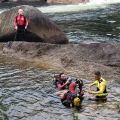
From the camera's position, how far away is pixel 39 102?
1292 centimetres

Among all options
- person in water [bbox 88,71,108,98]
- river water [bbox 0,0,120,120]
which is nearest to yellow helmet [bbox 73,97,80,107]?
river water [bbox 0,0,120,120]

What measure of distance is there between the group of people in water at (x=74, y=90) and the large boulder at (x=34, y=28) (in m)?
6.68

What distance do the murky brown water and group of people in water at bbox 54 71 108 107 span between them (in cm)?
22

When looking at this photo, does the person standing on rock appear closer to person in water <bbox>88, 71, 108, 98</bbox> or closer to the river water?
the river water

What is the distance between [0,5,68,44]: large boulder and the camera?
2072cm

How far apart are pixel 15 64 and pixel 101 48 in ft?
13.8

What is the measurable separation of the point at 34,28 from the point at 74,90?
28.1 feet

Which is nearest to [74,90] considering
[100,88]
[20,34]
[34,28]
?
[100,88]

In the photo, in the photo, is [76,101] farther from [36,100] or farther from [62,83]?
[62,83]

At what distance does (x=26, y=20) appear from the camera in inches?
787

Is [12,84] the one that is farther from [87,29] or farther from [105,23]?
[105,23]

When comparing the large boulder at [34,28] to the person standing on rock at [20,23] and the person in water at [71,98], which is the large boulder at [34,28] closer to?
the person standing on rock at [20,23]

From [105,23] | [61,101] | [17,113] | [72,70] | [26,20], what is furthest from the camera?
[105,23]

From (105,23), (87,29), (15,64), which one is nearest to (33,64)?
(15,64)
